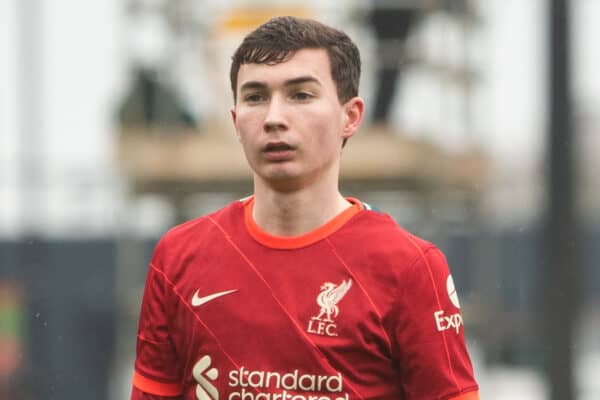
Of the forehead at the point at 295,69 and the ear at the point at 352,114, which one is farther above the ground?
the forehead at the point at 295,69

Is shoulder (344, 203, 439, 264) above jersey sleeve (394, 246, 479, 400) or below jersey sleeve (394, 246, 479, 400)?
above

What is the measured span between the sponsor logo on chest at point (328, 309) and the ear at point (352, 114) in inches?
14.9

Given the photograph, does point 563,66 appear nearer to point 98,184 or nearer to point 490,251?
point 490,251

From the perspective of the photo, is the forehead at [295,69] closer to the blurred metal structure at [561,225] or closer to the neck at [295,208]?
the neck at [295,208]

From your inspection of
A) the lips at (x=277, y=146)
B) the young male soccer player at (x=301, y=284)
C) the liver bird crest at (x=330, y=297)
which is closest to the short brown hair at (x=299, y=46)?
the young male soccer player at (x=301, y=284)

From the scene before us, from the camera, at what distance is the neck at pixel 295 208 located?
3.40 meters

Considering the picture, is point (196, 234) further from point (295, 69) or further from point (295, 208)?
point (295, 69)

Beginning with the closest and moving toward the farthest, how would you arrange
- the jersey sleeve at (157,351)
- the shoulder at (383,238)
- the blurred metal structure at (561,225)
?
the shoulder at (383,238), the jersey sleeve at (157,351), the blurred metal structure at (561,225)

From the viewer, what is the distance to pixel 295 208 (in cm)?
340

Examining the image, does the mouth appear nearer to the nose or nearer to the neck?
the nose

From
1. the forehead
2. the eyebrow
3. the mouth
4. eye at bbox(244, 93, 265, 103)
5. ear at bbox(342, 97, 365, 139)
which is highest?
the forehead

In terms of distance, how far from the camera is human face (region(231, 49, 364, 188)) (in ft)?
10.7

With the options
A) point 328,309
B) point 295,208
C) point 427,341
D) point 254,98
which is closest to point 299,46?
point 254,98

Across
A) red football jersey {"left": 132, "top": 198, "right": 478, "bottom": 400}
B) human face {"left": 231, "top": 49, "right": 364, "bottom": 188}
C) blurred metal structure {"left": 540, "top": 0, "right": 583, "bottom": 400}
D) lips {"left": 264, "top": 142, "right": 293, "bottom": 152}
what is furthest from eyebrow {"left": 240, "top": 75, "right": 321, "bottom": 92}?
blurred metal structure {"left": 540, "top": 0, "right": 583, "bottom": 400}
